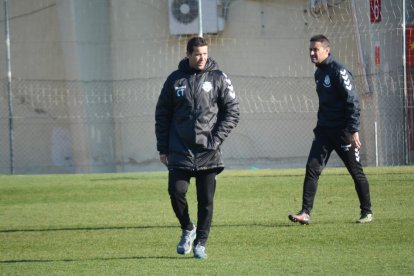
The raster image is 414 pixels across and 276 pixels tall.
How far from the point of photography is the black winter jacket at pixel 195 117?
7.73m

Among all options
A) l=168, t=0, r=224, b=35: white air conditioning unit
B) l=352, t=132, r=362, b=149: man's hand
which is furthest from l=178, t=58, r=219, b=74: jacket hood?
l=168, t=0, r=224, b=35: white air conditioning unit

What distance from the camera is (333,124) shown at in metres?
9.83

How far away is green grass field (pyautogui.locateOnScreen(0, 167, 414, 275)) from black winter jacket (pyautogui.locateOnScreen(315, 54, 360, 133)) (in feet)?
3.57

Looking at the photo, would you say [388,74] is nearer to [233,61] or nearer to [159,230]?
[233,61]

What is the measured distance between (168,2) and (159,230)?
12.3 m

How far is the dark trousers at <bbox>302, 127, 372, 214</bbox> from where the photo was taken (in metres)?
9.87

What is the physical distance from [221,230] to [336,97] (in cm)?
186

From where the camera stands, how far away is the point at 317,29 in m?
20.2

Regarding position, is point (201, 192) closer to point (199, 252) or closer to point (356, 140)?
point (199, 252)

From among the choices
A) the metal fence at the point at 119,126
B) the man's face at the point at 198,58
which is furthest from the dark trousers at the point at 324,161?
the metal fence at the point at 119,126

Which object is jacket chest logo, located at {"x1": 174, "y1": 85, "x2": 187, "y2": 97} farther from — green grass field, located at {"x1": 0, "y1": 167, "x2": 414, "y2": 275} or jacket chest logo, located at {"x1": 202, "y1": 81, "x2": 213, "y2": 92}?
green grass field, located at {"x1": 0, "y1": 167, "x2": 414, "y2": 275}

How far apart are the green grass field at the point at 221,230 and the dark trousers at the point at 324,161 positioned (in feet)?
0.88

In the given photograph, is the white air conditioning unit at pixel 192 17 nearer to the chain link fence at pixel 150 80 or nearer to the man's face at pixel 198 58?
the chain link fence at pixel 150 80

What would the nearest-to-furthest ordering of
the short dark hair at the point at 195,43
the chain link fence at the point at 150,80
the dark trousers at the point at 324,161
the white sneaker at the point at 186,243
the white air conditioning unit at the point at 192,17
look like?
the short dark hair at the point at 195,43 → the white sneaker at the point at 186,243 → the dark trousers at the point at 324,161 → the chain link fence at the point at 150,80 → the white air conditioning unit at the point at 192,17
